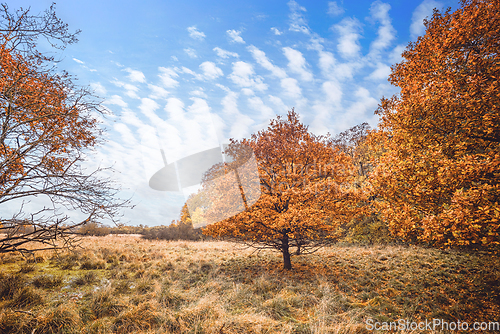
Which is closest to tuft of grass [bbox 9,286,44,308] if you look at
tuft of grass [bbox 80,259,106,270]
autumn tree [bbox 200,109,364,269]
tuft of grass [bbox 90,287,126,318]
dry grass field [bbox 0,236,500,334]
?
dry grass field [bbox 0,236,500,334]

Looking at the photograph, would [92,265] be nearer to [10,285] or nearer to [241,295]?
[10,285]

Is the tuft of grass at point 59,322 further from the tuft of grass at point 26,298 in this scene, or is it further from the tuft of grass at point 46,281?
the tuft of grass at point 46,281

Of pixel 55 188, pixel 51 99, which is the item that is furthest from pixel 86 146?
pixel 55 188

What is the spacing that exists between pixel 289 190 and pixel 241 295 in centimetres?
433

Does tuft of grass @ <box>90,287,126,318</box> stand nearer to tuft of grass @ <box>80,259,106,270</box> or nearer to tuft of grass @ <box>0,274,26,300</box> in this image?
tuft of grass @ <box>0,274,26,300</box>

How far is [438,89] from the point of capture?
264 inches

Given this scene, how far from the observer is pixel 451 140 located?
21.0 ft

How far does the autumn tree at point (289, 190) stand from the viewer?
8.43 m

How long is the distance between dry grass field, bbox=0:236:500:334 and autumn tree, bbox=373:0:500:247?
2.31 metres

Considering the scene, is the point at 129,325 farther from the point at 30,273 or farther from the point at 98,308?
the point at 30,273

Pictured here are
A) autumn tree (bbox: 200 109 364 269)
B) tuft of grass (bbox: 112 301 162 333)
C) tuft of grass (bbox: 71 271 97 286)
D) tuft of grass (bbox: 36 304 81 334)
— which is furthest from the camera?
autumn tree (bbox: 200 109 364 269)

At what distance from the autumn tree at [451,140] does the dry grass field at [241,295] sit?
7.57 ft

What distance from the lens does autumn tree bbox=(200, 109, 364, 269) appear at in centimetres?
843

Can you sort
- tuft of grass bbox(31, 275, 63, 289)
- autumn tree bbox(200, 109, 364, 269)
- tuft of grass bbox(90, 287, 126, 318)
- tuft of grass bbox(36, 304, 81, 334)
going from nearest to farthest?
tuft of grass bbox(36, 304, 81, 334) < tuft of grass bbox(90, 287, 126, 318) < tuft of grass bbox(31, 275, 63, 289) < autumn tree bbox(200, 109, 364, 269)
